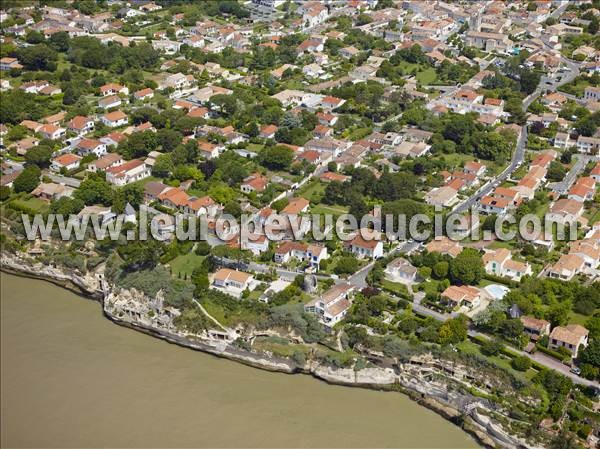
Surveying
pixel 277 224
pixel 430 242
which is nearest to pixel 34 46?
pixel 277 224

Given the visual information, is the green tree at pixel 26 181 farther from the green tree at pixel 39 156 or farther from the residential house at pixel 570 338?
the residential house at pixel 570 338

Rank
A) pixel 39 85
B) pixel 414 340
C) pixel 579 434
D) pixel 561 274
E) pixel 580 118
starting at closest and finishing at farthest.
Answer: pixel 579 434
pixel 414 340
pixel 561 274
pixel 580 118
pixel 39 85

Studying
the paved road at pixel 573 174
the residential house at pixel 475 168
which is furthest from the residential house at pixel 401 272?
the paved road at pixel 573 174

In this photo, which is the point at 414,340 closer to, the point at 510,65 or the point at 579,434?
the point at 579,434

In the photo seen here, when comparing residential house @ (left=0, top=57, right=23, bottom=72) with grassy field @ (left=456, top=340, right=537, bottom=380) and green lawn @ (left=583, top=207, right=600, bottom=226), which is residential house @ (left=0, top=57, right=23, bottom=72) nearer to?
green lawn @ (left=583, top=207, right=600, bottom=226)

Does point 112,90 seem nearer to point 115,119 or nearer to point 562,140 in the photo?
point 115,119
